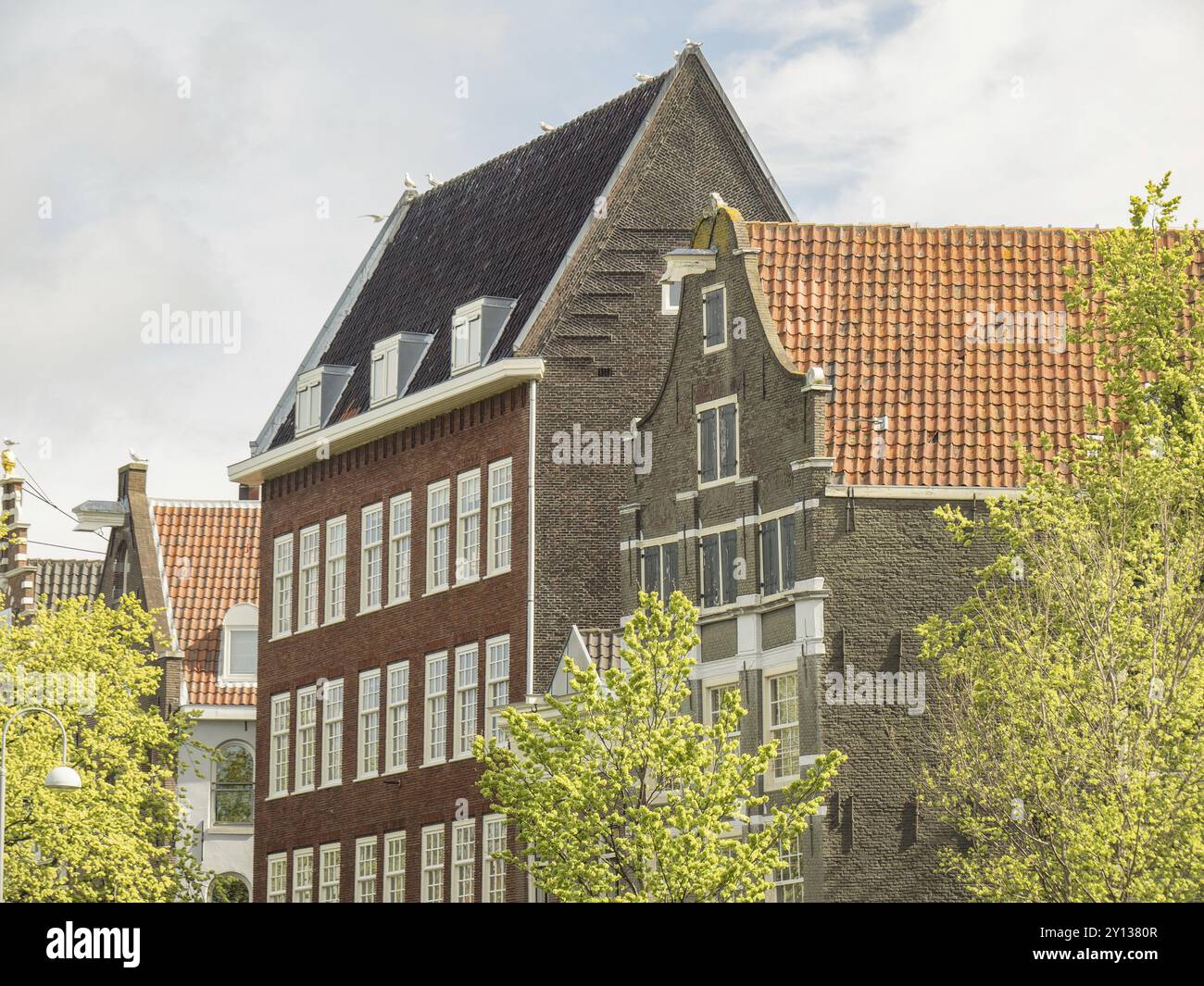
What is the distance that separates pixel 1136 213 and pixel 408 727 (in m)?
22.2

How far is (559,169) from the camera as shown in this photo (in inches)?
2003

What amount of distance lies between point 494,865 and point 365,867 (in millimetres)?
5616

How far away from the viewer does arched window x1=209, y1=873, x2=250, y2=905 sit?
5875 centimetres

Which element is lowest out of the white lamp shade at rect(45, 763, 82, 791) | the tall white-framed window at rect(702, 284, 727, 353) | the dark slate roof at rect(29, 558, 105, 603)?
the white lamp shade at rect(45, 763, 82, 791)

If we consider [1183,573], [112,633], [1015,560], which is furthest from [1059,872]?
[112,633]

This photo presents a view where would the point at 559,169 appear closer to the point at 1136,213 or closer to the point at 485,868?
the point at 485,868

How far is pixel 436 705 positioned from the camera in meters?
48.7

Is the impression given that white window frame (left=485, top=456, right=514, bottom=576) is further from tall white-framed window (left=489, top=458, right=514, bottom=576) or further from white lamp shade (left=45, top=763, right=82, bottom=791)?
white lamp shade (left=45, top=763, right=82, bottom=791)

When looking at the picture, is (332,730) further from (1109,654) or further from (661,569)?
(1109,654)

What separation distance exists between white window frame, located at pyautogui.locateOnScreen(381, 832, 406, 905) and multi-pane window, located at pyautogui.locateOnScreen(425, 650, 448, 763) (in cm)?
202

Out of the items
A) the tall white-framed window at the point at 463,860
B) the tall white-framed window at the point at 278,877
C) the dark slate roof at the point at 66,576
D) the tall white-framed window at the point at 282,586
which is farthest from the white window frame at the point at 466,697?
the dark slate roof at the point at 66,576

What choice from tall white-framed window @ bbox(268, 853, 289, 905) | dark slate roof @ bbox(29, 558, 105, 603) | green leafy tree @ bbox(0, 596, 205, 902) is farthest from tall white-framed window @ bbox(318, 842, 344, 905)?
dark slate roof @ bbox(29, 558, 105, 603)

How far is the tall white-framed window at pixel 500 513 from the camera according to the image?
46.6 m

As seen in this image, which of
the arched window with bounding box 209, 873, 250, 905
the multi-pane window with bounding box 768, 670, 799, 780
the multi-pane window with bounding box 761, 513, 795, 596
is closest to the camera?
the multi-pane window with bounding box 768, 670, 799, 780
